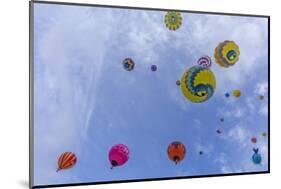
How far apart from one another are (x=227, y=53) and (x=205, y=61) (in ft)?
0.96

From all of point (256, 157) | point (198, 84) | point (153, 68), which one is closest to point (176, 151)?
point (198, 84)

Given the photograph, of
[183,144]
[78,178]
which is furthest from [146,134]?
[78,178]

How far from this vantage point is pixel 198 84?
5.43 metres

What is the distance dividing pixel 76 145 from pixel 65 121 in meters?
0.27

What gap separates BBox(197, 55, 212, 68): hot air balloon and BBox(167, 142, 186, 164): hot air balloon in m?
0.90

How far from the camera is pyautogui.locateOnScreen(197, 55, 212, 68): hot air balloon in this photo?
5.43 metres

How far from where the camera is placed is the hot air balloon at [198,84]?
5367 mm

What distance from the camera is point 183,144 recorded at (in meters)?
5.36

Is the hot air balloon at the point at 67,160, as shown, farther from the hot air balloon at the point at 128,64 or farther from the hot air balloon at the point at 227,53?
the hot air balloon at the point at 227,53

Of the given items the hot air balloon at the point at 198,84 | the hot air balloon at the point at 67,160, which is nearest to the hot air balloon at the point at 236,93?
the hot air balloon at the point at 198,84

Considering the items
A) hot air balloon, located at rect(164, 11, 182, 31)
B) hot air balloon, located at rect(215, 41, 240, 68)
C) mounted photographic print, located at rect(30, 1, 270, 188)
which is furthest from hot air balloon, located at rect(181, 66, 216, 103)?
hot air balloon, located at rect(164, 11, 182, 31)

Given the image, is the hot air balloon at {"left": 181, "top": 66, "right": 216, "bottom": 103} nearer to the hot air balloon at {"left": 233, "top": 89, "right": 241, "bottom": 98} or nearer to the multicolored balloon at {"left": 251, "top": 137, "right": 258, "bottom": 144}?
the hot air balloon at {"left": 233, "top": 89, "right": 241, "bottom": 98}

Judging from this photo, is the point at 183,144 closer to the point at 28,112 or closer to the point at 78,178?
the point at 78,178

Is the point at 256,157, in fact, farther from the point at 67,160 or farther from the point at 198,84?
the point at 67,160
